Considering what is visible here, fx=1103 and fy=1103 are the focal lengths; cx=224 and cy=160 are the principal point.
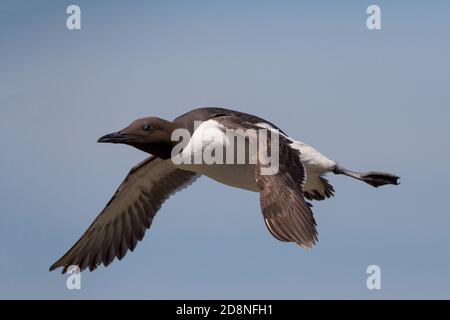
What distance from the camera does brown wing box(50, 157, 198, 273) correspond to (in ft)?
56.3

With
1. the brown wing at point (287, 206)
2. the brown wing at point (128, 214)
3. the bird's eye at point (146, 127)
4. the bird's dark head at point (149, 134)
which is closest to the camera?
the brown wing at point (287, 206)

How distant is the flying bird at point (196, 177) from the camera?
13320 mm

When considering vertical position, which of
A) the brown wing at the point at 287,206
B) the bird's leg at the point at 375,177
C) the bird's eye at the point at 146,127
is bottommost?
the brown wing at the point at 287,206

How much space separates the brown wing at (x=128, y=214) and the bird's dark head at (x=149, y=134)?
1.58 meters

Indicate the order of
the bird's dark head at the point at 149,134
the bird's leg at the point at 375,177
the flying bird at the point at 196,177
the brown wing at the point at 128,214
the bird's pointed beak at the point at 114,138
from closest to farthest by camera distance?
the flying bird at the point at 196,177
the bird's pointed beak at the point at 114,138
the bird's dark head at the point at 149,134
the bird's leg at the point at 375,177
the brown wing at the point at 128,214

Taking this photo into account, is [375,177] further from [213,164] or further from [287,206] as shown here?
[287,206]

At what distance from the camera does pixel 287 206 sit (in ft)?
43.6

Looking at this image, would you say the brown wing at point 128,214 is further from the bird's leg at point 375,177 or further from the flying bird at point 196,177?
the bird's leg at point 375,177

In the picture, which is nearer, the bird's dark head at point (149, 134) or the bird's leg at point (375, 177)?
the bird's dark head at point (149, 134)

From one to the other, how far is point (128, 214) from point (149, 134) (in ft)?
7.94

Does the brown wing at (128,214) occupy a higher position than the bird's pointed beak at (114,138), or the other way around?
the bird's pointed beak at (114,138)

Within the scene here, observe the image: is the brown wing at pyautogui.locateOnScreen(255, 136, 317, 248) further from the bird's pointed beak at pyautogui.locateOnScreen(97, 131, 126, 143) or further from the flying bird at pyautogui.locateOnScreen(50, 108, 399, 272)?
the bird's pointed beak at pyautogui.locateOnScreen(97, 131, 126, 143)

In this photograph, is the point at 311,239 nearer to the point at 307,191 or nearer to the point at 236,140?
the point at 236,140

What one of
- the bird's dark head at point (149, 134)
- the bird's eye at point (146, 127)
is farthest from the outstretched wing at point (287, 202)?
the bird's eye at point (146, 127)
